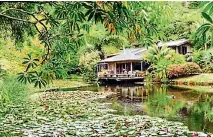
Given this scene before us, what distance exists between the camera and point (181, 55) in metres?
11.1

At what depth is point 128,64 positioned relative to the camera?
11602mm

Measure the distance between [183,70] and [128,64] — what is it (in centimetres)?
219

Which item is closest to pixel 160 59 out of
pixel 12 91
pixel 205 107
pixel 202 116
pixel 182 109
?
pixel 205 107

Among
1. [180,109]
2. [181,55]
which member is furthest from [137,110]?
[181,55]

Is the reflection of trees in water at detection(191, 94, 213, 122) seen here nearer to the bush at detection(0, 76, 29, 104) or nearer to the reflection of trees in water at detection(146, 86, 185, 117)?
the reflection of trees in water at detection(146, 86, 185, 117)

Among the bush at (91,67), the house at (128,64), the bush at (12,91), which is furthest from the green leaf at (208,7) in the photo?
the house at (128,64)

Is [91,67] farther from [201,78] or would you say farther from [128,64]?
[201,78]

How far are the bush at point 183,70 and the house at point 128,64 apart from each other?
85cm

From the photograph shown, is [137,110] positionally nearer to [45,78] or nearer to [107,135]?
[107,135]

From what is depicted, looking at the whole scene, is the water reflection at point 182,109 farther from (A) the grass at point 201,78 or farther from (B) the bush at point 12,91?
(A) the grass at point 201,78

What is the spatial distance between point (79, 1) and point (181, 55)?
10361 mm

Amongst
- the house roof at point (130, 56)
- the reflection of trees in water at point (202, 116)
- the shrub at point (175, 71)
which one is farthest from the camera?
the house roof at point (130, 56)

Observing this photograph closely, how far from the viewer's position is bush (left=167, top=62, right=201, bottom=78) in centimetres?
998

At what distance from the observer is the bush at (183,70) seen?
998 centimetres
